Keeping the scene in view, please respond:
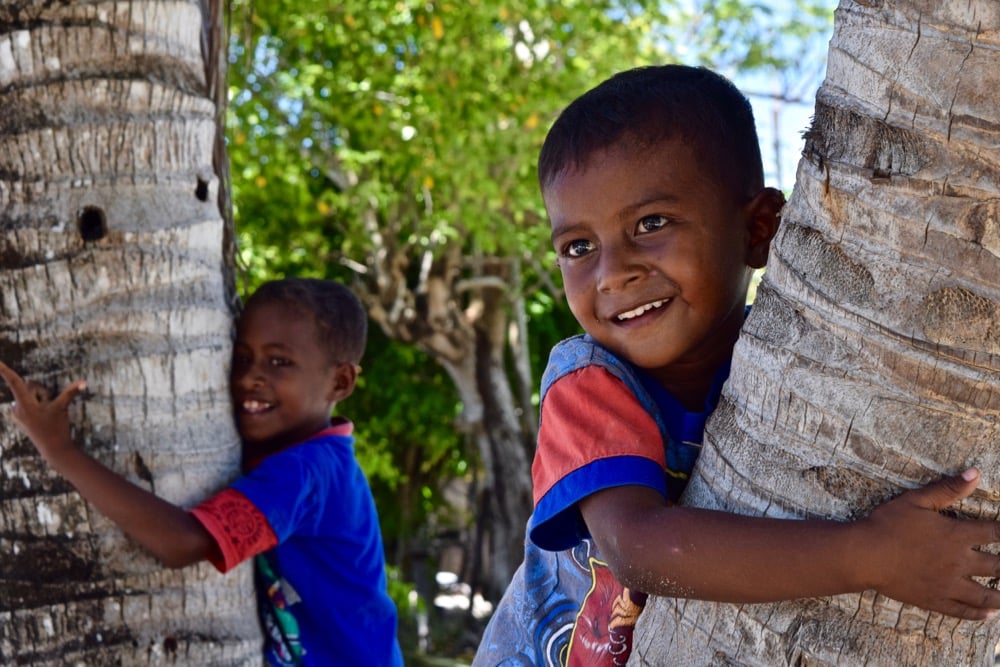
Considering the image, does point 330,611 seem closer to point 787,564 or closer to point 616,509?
point 616,509

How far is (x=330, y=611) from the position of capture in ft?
12.2

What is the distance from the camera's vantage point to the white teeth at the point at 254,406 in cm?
378

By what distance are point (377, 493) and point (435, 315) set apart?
4014 millimetres

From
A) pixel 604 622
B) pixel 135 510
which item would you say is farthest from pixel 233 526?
pixel 604 622

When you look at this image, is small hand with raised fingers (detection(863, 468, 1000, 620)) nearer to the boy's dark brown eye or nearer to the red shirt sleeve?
the red shirt sleeve

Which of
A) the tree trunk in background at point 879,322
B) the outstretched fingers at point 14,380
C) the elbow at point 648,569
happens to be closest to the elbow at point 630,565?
the elbow at point 648,569

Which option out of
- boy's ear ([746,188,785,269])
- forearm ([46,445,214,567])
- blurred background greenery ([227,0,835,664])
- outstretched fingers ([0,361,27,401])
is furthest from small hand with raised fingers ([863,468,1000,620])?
blurred background greenery ([227,0,835,664])

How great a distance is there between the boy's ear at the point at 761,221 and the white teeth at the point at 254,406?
6.76 feet

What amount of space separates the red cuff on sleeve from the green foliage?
5.92m

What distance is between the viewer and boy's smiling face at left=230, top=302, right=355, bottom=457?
370cm

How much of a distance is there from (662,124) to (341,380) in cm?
240

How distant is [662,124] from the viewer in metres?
2.16

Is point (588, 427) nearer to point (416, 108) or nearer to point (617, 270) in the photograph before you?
point (617, 270)

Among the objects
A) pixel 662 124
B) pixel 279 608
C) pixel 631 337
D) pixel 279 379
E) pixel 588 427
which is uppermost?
pixel 662 124
